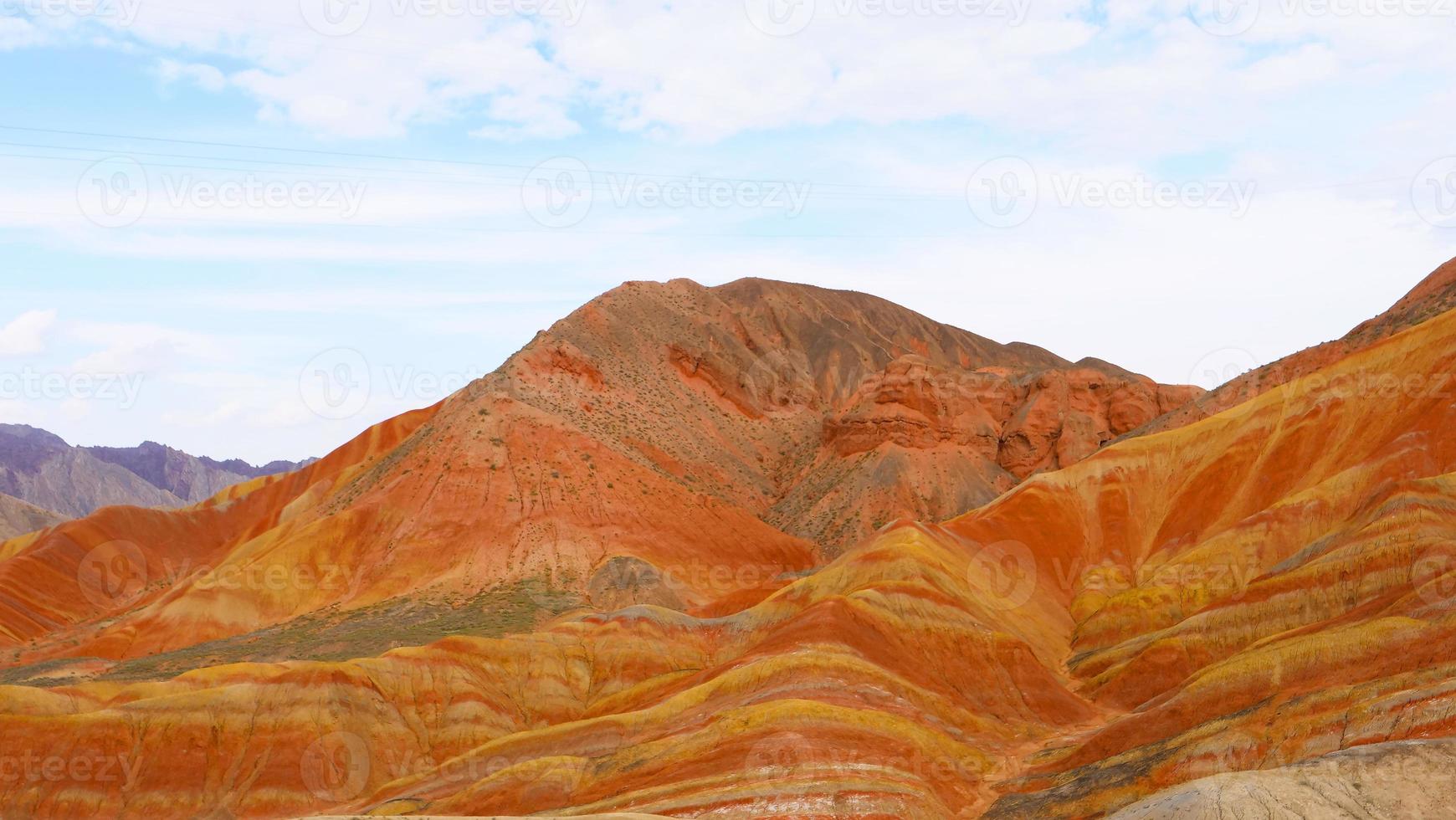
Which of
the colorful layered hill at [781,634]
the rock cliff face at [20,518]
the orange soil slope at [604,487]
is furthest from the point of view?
the rock cliff face at [20,518]

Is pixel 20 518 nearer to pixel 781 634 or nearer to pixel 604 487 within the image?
A: pixel 604 487

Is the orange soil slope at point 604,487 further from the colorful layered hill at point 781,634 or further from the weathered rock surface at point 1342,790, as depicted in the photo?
the weathered rock surface at point 1342,790

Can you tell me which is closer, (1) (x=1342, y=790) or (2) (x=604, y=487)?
(1) (x=1342, y=790)

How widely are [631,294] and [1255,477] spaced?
→ 69684 millimetres

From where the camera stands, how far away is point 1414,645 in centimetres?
4162

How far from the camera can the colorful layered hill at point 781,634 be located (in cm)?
4341

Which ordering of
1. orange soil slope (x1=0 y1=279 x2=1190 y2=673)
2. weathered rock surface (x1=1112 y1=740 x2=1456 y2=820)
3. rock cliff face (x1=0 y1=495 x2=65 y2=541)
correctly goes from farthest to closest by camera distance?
rock cliff face (x1=0 y1=495 x2=65 y2=541) → orange soil slope (x1=0 y1=279 x2=1190 y2=673) → weathered rock surface (x1=1112 y1=740 x2=1456 y2=820)

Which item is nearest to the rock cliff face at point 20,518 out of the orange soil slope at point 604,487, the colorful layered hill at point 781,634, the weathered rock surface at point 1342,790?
the orange soil slope at point 604,487

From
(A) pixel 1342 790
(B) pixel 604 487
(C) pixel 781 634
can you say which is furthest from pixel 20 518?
(A) pixel 1342 790

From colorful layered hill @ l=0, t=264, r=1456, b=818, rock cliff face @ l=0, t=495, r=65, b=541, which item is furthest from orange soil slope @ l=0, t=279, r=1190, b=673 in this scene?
rock cliff face @ l=0, t=495, r=65, b=541

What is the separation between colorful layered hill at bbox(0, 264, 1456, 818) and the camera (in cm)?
4341

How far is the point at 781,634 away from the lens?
192 feet

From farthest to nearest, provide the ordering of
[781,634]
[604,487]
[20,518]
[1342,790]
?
[20,518]
[604,487]
[781,634]
[1342,790]

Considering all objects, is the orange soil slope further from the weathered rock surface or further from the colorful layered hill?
the weathered rock surface
